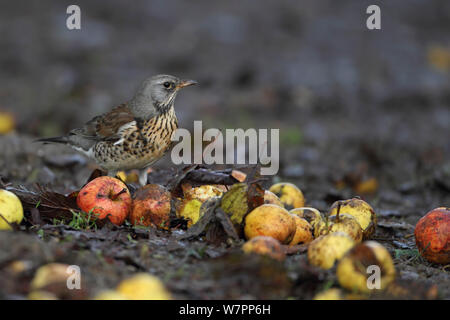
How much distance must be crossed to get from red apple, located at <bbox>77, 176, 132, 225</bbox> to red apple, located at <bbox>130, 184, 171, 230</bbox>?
8 centimetres

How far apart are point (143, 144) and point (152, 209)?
1283 millimetres

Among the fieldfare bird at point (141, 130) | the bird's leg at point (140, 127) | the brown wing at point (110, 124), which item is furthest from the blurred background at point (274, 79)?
the bird's leg at point (140, 127)

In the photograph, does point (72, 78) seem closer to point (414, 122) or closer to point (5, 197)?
point (414, 122)

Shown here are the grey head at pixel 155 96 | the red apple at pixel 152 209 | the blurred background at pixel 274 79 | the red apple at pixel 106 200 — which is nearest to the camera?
the red apple at pixel 106 200

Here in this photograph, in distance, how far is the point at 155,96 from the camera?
6492mm

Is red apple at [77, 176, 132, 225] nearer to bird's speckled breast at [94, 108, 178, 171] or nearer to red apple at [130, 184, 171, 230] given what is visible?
red apple at [130, 184, 171, 230]

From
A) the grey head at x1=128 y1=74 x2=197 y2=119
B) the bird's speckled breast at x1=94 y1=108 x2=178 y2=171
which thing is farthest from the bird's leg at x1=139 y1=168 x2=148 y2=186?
the grey head at x1=128 y1=74 x2=197 y2=119

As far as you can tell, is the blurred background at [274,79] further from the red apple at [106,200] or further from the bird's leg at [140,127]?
the red apple at [106,200]

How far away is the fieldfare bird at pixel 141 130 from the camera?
6270 mm

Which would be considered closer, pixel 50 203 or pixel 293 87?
pixel 50 203

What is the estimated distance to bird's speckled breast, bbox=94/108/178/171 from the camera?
625 cm

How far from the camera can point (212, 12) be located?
17844mm

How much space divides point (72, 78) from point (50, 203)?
9.62 metres
